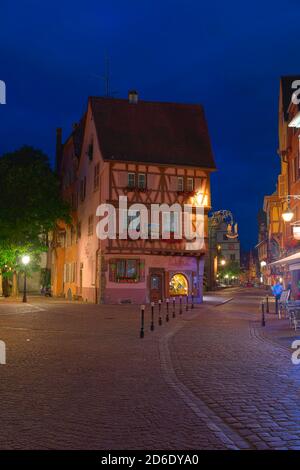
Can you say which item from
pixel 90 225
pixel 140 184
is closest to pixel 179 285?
pixel 140 184

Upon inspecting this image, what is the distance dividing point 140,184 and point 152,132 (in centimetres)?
522

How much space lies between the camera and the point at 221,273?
123000 millimetres

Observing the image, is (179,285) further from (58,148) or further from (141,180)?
(58,148)

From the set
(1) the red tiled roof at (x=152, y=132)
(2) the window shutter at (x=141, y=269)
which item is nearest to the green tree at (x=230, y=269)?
(1) the red tiled roof at (x=152, y=132)

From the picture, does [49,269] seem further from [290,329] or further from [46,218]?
[290,329]

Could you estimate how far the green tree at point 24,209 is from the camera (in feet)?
147

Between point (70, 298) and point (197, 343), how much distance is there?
33027mm

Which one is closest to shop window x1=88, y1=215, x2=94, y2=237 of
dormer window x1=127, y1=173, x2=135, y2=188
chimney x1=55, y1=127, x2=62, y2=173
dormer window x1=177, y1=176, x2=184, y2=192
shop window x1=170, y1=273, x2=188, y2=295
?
dormer window x1=127, y1=173, x2=135, y2=188

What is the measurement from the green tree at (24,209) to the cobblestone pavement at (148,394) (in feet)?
97.5

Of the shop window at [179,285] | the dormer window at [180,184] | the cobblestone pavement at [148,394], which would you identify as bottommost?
the cobblestone pavement at [148,394]

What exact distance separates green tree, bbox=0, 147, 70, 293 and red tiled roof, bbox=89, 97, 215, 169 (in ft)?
26.9

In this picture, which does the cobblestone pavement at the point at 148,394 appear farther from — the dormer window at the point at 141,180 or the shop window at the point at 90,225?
the shop window at the point at 90,225

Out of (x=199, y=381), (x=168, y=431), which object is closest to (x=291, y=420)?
(x=168, y=431)

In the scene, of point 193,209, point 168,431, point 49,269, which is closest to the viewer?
point 168,431
